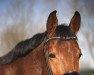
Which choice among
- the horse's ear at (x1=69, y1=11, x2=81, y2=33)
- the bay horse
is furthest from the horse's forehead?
the horse's ear at (x1=69, y1=11, x2=81, y2=33)

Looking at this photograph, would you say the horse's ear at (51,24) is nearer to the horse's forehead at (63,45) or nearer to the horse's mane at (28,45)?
the horse's mane at (28,45)

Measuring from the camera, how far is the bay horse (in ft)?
11.0

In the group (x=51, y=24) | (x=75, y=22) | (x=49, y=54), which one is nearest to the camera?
(x=49, y=54)

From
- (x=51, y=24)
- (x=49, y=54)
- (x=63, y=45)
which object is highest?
(x=51, y=24)

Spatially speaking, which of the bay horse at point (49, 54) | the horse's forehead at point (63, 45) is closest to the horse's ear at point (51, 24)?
the bay horse at point (49, 54)

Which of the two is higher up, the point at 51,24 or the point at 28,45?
the point at 51,24

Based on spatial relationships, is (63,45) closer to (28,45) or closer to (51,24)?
(51,24)

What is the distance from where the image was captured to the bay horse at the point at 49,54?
3.34 meters

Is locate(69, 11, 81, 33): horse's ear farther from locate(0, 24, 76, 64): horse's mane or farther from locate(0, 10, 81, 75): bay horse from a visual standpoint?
locate(0, 24, 76, 64): horse's mane

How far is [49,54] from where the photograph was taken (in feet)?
11.2

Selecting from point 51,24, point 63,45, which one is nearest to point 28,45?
point 51,24

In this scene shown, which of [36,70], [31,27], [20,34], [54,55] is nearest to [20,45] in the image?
[36,70]

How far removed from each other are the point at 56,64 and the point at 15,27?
42.8ft

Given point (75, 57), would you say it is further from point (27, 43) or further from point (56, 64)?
point (27, 43)
